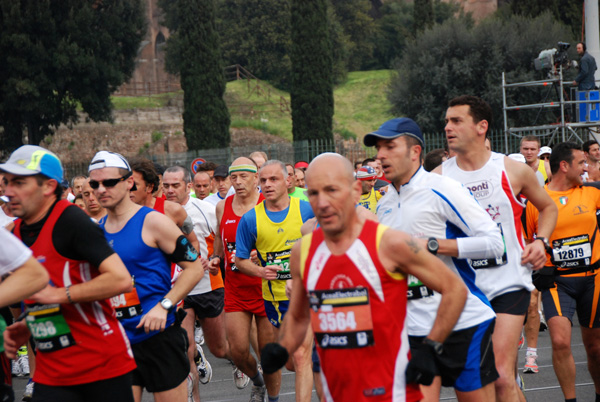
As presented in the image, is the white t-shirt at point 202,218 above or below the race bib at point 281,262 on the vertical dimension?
above

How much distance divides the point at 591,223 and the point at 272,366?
15.7ft

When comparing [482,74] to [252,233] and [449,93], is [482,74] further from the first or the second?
[252,233]

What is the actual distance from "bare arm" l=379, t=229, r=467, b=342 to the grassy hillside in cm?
4621

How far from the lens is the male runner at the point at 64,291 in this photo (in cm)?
443

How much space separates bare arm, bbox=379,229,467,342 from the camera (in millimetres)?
3762

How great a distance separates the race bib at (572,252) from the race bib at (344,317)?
169 inches

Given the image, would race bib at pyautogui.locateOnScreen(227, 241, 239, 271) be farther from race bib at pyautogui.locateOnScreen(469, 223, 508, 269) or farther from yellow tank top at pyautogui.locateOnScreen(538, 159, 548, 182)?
yellow tank top at pyautogui.locateOnScreen(538, 159, 548, 182)

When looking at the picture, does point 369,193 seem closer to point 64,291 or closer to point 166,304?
point 166,304

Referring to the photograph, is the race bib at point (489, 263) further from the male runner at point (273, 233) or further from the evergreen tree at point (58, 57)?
the evergreen tree at point (58, 57)

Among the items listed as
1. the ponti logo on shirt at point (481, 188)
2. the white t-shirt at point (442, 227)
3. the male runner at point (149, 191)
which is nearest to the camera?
the white t-shirt at point (442, 227)

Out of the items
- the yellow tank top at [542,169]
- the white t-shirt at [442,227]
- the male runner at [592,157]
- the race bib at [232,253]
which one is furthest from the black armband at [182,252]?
the yellow tank top at [542,169]

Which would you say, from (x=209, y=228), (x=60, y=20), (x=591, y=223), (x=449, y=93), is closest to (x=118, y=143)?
(x=60, y=20)

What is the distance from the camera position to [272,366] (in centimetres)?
388

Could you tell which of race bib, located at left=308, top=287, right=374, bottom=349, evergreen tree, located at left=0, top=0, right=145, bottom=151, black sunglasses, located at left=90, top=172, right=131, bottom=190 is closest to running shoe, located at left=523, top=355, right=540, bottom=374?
black sunglasses, located at left=90, top=172, right=131, bottom=190
